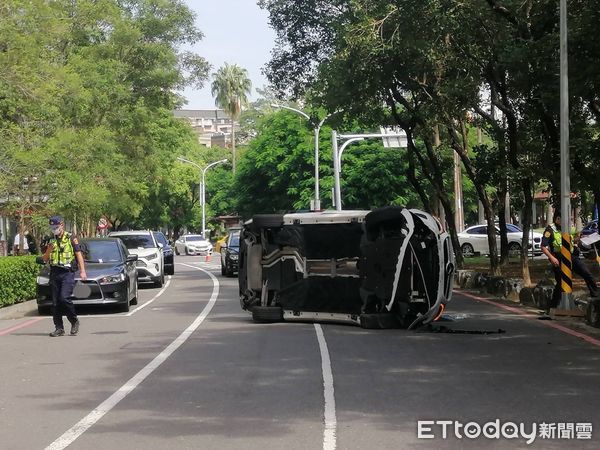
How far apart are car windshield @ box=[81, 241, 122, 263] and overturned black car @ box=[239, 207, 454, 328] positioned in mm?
4246

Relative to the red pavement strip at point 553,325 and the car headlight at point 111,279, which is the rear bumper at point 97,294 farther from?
the red pavement strip at point 553,325

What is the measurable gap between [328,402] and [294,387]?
36.8 inches

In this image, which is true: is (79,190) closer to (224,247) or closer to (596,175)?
(224,247)

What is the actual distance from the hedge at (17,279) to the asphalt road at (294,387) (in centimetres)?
349

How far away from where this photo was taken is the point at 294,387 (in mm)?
9734

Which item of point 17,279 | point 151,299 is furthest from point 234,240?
point 17,279

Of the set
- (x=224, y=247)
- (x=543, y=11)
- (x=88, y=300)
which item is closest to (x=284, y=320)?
(x=88, y=300)

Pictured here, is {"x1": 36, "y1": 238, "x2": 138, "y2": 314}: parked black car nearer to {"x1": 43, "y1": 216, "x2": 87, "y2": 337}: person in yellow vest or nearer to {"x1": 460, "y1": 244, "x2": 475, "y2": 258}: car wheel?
{"x1": 43, "y1": 216, "x2": 87, "y2": 337}: person in yellow vest

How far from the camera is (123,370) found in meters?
11.2

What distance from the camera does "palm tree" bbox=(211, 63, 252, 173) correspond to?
305ft

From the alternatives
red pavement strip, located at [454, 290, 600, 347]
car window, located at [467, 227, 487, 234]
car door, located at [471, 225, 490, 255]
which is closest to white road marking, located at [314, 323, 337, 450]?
red pavement strip, located at [454, 290, 600, 347]

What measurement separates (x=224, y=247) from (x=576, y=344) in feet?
75.8

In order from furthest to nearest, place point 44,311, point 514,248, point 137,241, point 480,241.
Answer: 1. point 480,241
2. point 514,248
3. point 137,241
4. point 44,311

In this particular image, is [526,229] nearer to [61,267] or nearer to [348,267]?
[348,267]
